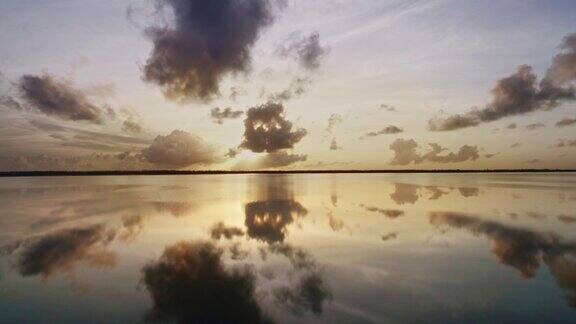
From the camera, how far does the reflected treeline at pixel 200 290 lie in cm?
1105

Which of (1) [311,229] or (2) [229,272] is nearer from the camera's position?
(2) [229,272]

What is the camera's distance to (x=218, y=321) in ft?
34.8

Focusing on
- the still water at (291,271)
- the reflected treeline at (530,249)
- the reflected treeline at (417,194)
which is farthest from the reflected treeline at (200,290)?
the reflected treeline at (417,194)

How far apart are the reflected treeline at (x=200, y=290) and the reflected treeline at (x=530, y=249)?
29.2 feet

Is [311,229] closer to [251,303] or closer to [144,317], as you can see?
[251,303]

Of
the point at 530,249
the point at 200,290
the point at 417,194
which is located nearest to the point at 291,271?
the point at 200,290

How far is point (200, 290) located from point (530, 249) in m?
14.6

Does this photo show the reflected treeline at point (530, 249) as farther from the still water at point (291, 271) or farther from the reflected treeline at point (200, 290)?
the reflected treeline at point (200, 290)

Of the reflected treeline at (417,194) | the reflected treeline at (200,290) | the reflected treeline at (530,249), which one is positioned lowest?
the reflected treeline at (200,290)

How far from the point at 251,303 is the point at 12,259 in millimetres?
11862

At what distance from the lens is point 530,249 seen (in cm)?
1925

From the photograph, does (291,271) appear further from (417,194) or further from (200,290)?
(417,194)

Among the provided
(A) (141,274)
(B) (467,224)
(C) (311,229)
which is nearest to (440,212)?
(B) (467,224)

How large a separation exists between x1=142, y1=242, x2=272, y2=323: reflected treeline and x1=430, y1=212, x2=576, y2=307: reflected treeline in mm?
8891
